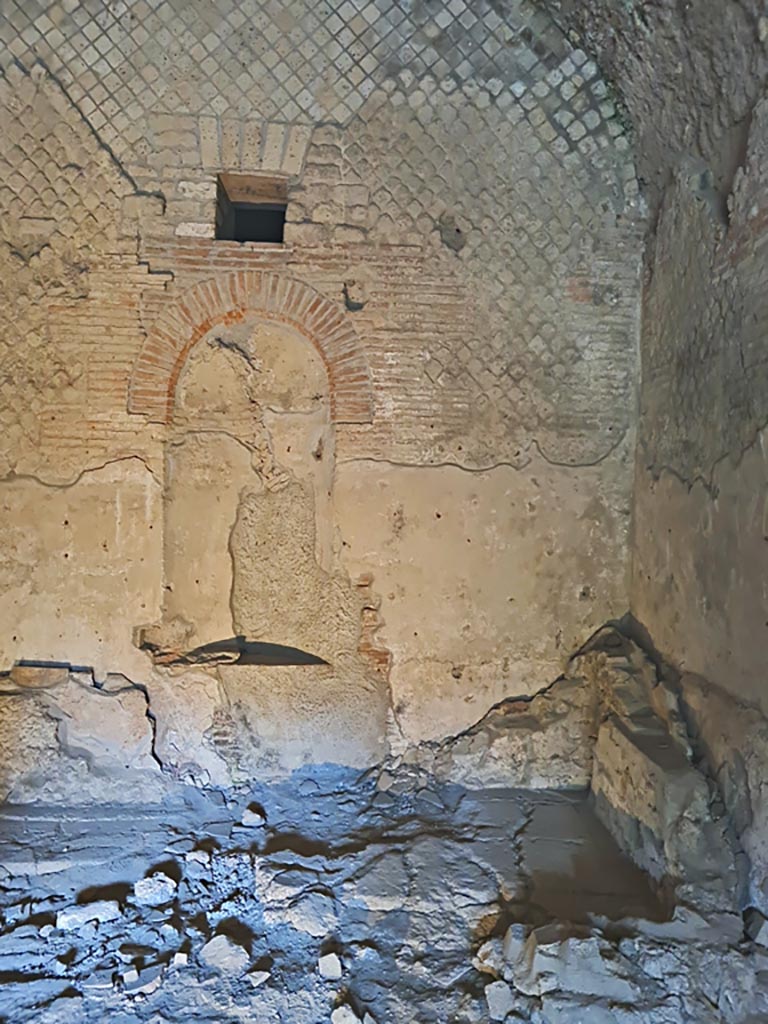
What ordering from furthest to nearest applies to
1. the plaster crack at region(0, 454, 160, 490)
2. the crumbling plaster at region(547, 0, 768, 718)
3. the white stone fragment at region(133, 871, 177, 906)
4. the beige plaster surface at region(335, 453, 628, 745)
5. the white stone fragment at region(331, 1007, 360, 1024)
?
1. the beige plaster surface at region(335, 453, 628, 745)
2. the plaster crack at region(0, 454, 160, 490)
3. the white stone fragment at region(133, 871, 177, 906)
4. the crumbling plaster at region(547, 0, 768, 718)
5. the white stone fragment at region(331, 1007, 360, 1024)

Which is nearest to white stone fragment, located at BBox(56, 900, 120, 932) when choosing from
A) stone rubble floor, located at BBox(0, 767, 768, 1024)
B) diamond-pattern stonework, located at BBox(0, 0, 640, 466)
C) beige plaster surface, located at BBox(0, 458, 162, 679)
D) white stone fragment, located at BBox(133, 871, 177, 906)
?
stone rubble floor, located at BBox(0, 767, 768, 1024)

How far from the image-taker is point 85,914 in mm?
2768

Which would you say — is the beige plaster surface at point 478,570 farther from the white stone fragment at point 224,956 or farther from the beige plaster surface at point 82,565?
the white stone fragment at point 224,956

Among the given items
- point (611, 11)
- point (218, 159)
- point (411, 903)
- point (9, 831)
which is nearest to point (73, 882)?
point (9, 831)

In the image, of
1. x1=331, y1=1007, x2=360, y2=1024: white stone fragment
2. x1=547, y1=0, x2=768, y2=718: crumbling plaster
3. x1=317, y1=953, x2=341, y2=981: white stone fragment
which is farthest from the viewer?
x1=547, y1=0, x2=768, y2=718: crumbling plaster

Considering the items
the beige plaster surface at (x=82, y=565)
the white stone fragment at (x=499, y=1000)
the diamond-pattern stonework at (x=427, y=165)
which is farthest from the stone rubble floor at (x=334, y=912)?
the diamond-pattern stonework at (x=427, y=165)

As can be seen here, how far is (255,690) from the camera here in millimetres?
3723

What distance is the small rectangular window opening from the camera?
3.80m

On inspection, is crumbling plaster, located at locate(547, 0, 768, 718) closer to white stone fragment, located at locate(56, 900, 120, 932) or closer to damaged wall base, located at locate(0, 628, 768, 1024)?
damaged wall base, located at locate(0, 628, 768, 1024)

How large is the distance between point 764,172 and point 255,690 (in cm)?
339

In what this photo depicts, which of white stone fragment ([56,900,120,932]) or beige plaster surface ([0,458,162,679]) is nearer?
white stone fragment ([56,900,120,932])

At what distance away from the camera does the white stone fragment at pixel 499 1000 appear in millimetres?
2346

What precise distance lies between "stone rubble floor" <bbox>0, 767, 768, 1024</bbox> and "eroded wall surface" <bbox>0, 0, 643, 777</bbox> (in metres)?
0.46

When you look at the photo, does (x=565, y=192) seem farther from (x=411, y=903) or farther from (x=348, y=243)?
(x=411, y=903)
